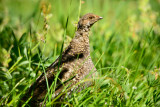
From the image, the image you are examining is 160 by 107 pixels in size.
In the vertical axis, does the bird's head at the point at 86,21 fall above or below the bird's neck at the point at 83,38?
above

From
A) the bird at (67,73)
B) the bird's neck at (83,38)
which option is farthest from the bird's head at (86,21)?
the bird at (67,73)

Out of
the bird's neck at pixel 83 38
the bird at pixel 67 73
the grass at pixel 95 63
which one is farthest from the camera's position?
the bird's neck at pixel 83 38

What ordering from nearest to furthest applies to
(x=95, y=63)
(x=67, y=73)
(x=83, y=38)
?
(x=67, y=73) → (x=83, y=38) → (x=95, y=63)

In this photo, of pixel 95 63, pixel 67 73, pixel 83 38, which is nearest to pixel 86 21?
pixel 83 38

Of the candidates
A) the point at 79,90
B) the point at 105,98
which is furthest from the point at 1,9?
the point at 105,98

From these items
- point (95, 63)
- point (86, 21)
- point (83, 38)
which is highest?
point (86, 21)

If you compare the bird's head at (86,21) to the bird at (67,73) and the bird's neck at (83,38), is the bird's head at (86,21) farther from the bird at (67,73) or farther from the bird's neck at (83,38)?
the bird at (67,73)

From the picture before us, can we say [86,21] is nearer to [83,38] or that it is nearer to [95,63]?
[83,38]

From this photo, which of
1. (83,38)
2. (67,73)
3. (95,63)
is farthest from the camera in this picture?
(95,63)

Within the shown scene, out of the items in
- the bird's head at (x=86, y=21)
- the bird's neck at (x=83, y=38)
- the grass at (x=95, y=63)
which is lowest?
the grass at (x=95, y=63)

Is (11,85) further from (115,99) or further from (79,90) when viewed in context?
(115,99)

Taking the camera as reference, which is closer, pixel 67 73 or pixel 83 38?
pixel 67 73

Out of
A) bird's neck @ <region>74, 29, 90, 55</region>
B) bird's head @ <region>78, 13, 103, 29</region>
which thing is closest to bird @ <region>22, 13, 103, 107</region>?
bird's neck @ <region>74, 29, 90, 55</region>

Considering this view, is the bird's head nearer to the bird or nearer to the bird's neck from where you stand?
the bird's neck
